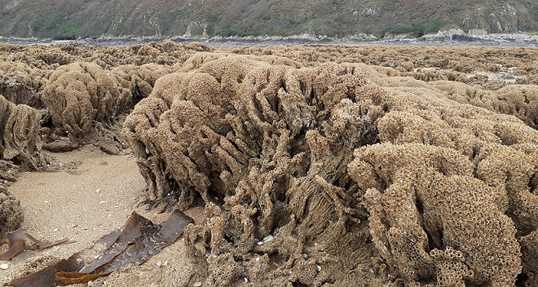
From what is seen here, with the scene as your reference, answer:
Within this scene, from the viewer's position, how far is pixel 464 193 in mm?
2361

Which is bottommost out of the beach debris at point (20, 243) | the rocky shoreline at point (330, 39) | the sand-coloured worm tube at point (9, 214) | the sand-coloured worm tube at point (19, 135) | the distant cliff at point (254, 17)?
the beach debris at point (20, 243)

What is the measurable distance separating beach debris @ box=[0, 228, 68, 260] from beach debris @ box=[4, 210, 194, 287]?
578 mm

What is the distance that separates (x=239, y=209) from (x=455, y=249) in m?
2.12

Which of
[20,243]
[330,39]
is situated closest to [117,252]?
[20,243]

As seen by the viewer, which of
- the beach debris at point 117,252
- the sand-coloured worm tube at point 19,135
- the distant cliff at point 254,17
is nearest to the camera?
the beach debris at point 117,252

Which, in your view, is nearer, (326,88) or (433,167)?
(433,167)

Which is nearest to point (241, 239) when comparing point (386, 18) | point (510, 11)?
point (386, 18)

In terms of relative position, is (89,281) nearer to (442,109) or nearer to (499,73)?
(442,109)

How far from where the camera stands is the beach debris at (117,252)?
3.42m

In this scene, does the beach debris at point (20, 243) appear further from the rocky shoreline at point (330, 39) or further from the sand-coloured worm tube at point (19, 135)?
the rocky shoreline at point (330, 39)

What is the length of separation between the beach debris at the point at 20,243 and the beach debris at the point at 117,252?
0.58 m

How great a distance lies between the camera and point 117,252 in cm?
383

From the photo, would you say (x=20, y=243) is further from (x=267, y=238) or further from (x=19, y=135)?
(x=19, y=135)

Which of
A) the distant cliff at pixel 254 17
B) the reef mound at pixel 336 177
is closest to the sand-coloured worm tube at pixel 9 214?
the reef mound at pixel 336 177
